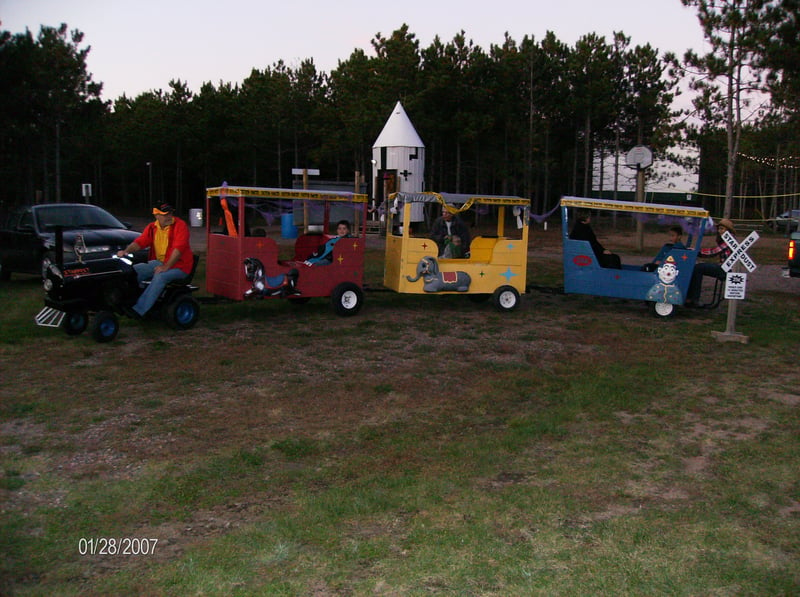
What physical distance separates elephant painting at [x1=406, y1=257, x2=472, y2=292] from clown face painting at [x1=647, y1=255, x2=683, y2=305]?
301 cm

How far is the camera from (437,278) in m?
11.9

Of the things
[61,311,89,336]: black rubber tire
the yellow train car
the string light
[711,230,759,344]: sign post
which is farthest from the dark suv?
the string light

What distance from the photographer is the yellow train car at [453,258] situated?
38.6 feet

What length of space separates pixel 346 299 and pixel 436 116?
30.8 m

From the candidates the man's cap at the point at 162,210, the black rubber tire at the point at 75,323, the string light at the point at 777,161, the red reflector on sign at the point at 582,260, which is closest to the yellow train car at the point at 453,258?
the red reflector on sign at the point at 582,260

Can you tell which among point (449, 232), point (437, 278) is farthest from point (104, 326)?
point (449, 232)

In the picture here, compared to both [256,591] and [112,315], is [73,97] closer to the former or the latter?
[112,315]

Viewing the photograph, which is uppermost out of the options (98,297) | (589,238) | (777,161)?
(777,161)

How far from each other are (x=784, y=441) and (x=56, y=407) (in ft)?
20.7

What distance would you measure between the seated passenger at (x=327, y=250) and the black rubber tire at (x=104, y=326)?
3.01 meters

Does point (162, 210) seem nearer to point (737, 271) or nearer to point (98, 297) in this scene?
point (98, 297)

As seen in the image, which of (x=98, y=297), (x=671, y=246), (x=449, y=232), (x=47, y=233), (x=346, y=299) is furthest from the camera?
(x=47, y=233)

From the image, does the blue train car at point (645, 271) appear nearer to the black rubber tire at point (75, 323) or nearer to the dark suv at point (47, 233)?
the black rubber tire at point (75, 323)

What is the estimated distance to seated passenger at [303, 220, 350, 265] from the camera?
11328 mm
